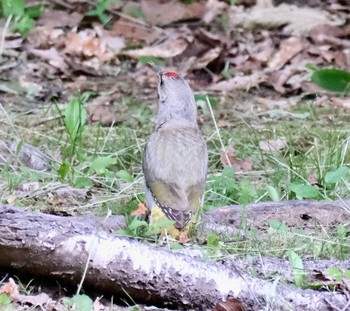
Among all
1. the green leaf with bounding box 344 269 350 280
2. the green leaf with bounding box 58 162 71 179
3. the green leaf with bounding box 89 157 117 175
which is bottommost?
the green leaf with bounding box 58 162 71 179

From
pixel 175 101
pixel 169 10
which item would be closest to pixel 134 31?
pixel 169 10

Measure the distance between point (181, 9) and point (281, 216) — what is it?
689 centimetres

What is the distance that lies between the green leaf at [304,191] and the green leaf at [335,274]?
4.94 ft

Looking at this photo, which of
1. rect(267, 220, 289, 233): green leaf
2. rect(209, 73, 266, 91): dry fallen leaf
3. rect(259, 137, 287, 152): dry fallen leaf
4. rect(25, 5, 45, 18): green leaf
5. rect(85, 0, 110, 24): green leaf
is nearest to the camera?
rect(267, 220, 289, 233): green leaf

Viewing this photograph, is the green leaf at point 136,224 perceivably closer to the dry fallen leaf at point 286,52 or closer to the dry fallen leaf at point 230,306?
the dry fallen leaf at point 230,306

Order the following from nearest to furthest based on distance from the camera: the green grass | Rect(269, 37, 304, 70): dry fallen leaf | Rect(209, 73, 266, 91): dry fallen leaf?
the green grass → Rect(209, 73, 266, 91): dry fallen leaf → Rect(269, 37, 304, 70): dry fallen leaf

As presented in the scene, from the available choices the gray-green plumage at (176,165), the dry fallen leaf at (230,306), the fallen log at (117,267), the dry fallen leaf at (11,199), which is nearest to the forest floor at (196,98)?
the dry fallen leaf at (11,199)

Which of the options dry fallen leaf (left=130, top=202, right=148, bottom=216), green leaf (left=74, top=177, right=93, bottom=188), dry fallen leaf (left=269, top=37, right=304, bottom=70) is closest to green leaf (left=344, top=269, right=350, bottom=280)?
dry fallen leaf (left=130, top=202, right=148, bottom=216)

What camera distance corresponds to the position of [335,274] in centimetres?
438

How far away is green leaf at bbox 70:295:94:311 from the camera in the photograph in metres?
4.23

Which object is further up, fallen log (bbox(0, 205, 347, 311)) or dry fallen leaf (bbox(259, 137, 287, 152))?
fallen log (bbox(0, 205, 347, 311))

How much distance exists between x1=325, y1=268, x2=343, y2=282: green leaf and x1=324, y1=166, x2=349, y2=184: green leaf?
156cm

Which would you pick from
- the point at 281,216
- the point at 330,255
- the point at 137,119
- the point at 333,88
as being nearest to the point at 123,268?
the point at 330,255

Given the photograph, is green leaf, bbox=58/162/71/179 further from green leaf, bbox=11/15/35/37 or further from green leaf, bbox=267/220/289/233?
green leaf, bbox=11/15/35/37
